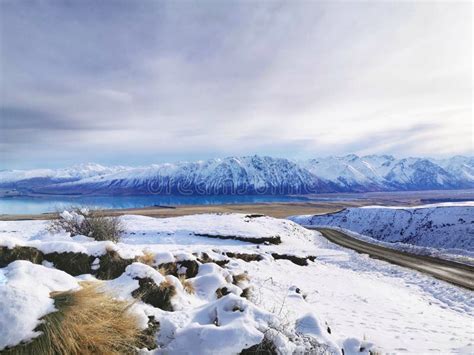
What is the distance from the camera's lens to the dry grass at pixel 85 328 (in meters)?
4.08

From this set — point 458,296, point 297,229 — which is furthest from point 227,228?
point 458,296

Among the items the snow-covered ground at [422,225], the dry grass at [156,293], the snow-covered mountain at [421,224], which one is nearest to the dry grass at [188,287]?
the dry grass at [156,293]

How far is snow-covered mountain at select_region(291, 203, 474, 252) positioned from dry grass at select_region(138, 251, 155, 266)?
4843 centimetres

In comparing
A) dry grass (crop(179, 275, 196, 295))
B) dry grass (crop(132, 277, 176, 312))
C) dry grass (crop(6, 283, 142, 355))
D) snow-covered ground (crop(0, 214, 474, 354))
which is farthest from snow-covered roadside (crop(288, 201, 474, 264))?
dry grass (crop(6, 283, 142, 355))

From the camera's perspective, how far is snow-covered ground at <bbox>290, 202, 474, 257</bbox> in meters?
48.2

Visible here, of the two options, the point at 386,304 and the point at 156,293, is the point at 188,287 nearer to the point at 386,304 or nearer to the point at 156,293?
the point at 156,293

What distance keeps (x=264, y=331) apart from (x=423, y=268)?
86.6ft

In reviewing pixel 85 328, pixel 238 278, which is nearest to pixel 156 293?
pixel 85 328

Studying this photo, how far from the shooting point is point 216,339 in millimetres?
4895

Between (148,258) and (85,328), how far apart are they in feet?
17.5

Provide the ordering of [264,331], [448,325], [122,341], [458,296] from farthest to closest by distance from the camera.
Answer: [458,296] → [448,325] → [264,331] → [122,341]

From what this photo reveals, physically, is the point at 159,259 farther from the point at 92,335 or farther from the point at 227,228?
the point at 227,228

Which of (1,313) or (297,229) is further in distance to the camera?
(297,229)

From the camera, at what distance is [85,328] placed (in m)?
4.41
